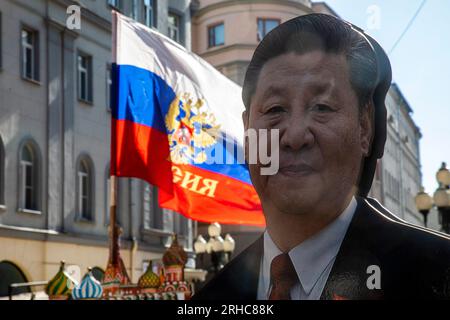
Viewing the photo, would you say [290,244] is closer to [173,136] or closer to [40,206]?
[173,136]

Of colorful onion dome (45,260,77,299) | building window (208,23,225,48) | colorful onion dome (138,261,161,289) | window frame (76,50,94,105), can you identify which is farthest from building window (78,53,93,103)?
building window (208,23,225,48)

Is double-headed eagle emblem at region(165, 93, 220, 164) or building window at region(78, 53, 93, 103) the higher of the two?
building window at region(78, 53, 93, 103)

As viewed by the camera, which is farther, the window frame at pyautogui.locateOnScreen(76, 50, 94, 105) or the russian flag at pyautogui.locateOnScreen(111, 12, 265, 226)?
the window frame at pyautogui.locateOnScreen(76, 50, 94, 105)

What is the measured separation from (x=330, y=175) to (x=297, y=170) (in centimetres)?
6

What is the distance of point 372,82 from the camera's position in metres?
1.58

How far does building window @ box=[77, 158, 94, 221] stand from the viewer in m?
4.37

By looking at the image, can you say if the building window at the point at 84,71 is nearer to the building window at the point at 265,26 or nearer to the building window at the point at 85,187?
the building window at the point at 85,187

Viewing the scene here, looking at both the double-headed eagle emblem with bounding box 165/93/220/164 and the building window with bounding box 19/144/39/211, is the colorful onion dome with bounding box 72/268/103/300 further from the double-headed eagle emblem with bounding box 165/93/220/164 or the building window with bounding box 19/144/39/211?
the building window with bounding box 19/144/39/211

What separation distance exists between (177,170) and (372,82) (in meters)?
1.57

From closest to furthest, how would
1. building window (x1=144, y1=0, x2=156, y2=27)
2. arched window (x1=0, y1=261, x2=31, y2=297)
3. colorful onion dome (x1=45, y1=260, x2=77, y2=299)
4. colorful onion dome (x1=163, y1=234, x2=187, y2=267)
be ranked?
1. building window (x1=144, y1=0, x2=156, y2=27)
2. colorful onion dome (x1=163, y1=234, x2=187, y2=267)
3. colorful onion dome (x1=45, y1=260, x2=77, y2=299)
4. arched window (x1=0, y1=261, x2=31, y2=297)

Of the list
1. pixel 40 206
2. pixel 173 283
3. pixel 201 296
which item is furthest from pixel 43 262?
pixel 201 296

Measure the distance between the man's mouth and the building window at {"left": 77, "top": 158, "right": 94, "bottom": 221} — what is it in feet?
8.27

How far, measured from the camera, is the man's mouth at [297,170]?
59.8 inches

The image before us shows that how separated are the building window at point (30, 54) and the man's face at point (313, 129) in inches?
121
